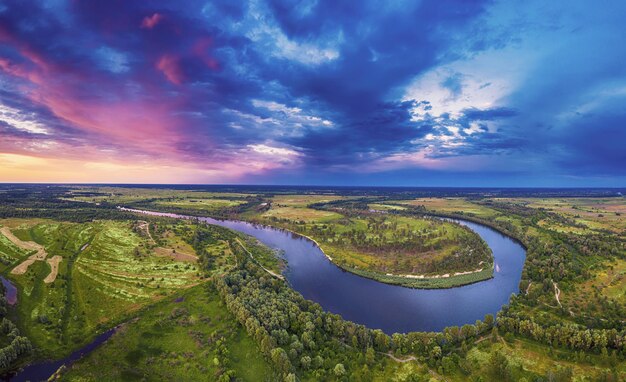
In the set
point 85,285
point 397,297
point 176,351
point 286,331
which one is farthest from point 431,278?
point 85,285

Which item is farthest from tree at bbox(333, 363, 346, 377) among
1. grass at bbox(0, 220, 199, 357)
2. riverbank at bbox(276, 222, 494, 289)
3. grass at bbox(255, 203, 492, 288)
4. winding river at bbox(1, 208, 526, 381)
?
grass at bbox(255, 203, 492, 288)

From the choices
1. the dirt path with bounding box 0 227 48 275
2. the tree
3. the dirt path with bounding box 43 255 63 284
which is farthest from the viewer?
the dirt path with bounding box 0 227 48 275

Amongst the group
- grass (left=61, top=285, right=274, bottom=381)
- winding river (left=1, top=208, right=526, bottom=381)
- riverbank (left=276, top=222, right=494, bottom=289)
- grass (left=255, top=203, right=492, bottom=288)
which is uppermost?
grass (left=255, top=203, right=492, bottom=288)

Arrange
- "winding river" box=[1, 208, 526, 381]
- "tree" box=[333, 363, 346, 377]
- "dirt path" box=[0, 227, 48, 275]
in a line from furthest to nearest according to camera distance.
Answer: "dirt path" box=[0, 227, 48, 275], "winding river" box=[1, 208, 526, 381], "tree" box=[333, 363, 346, 377]

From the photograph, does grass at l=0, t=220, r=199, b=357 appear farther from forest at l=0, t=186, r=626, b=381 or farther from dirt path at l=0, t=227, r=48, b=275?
dirt path at l=0, t=227, r=48, b=275

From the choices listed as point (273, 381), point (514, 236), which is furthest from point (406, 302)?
point (514, 236)

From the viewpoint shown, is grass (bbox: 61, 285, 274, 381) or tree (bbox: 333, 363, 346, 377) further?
grass (bbox: 61, 285, 274, 381)

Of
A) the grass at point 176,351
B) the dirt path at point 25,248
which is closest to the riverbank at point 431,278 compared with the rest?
the grass at point 176,351

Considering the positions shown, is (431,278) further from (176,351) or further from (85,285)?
(85,285)

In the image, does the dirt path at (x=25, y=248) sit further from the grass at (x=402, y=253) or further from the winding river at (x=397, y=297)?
the grass at (x=402, y=253)
